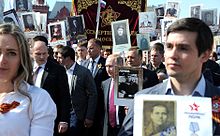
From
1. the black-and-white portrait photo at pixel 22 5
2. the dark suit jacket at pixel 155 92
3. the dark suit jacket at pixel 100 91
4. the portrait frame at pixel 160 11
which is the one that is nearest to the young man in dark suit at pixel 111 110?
the dark suit jacket at pixel 100 91

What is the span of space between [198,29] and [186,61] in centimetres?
20

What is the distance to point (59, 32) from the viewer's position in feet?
36.6

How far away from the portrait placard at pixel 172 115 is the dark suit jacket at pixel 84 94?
14.0ft

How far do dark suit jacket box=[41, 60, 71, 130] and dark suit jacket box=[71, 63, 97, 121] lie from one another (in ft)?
2.35

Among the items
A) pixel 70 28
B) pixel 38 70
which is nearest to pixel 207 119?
pixel 38 70

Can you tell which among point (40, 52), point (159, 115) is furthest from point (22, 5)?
point (159, 115)

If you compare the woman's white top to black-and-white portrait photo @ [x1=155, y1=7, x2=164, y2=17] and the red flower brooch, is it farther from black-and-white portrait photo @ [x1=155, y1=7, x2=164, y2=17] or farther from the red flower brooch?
black-and-white portrait photo @ [x1=155, y1=7, x2=164, y2=17]

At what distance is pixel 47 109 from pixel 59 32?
28.8 feet

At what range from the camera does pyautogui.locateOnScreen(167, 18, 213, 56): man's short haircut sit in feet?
7.80

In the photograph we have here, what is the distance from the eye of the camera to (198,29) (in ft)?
7.84

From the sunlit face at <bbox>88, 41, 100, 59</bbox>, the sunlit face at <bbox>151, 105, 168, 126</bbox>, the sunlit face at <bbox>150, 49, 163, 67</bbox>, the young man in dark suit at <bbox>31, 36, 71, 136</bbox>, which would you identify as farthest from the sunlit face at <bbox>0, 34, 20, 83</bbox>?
the sunlit face at <bbox>88, 41, 100, 59</bbox>

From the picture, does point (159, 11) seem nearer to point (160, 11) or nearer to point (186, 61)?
point (160, 11)

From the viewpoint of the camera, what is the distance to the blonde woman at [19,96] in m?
2.40

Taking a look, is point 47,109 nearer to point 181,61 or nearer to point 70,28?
point 181,61
